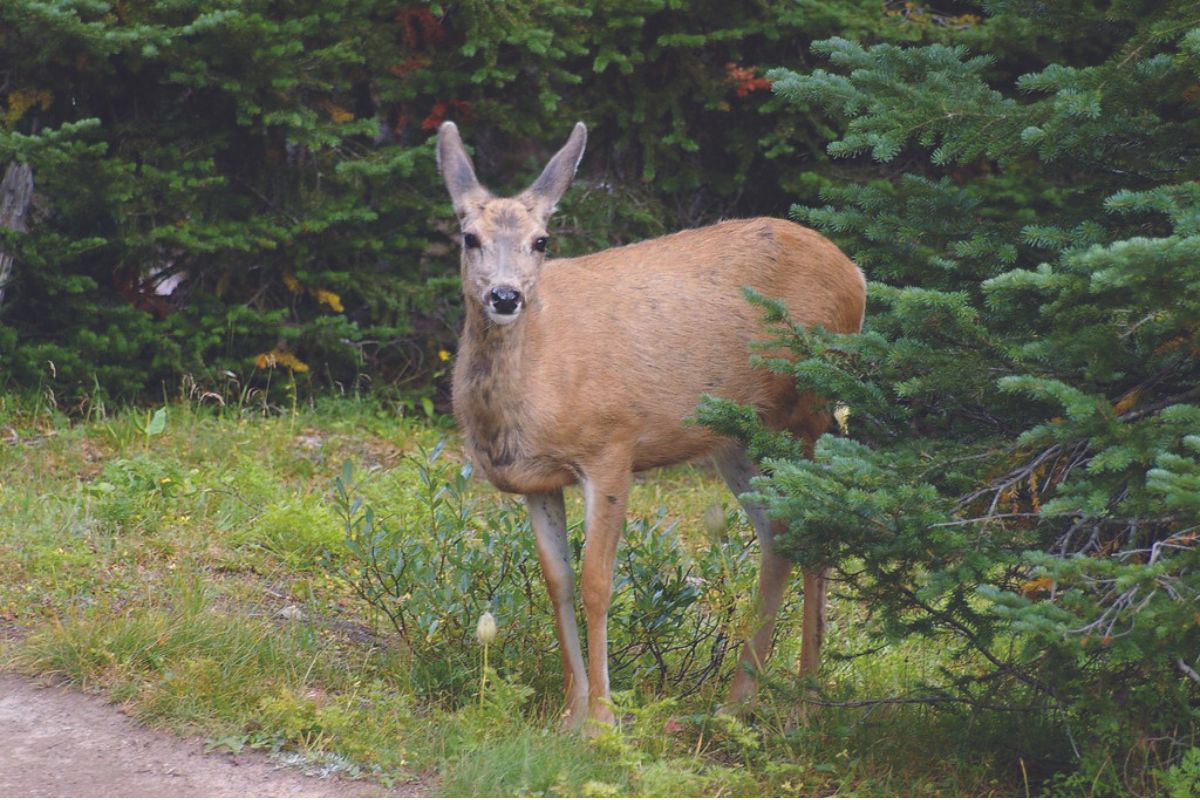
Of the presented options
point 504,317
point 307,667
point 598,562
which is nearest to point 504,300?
point 504,317

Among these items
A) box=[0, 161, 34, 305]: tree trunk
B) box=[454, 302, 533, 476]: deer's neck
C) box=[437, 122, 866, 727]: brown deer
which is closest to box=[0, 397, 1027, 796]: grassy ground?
box=[437, 122, 866, 727]: brown deer

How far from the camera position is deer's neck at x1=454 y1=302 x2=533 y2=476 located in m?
5.73

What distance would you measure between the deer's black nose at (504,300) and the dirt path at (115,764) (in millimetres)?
1776

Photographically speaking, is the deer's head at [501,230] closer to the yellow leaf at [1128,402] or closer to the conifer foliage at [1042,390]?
the conifer foliage at [1042,390]

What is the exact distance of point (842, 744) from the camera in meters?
5.35

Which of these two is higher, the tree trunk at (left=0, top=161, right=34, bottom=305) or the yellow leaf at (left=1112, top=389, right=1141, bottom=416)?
the tree trunk at (left=0, top=161, right=34, bottom=305)

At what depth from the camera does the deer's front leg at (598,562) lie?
579 centimetres

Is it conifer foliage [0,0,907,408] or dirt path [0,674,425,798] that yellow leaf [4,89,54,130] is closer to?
conifer foliage [0,0,907,408]

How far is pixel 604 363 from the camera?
6008 mm

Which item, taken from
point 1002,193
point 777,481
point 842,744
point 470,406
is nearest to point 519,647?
point 470,406

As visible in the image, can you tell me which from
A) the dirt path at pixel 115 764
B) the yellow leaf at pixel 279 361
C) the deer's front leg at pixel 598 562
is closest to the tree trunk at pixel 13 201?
the yellow leaf at pixel 279 361

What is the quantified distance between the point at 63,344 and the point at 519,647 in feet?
13.9

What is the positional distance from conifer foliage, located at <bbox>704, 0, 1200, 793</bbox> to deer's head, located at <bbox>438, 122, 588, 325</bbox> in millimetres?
958

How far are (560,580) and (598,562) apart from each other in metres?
0.23
